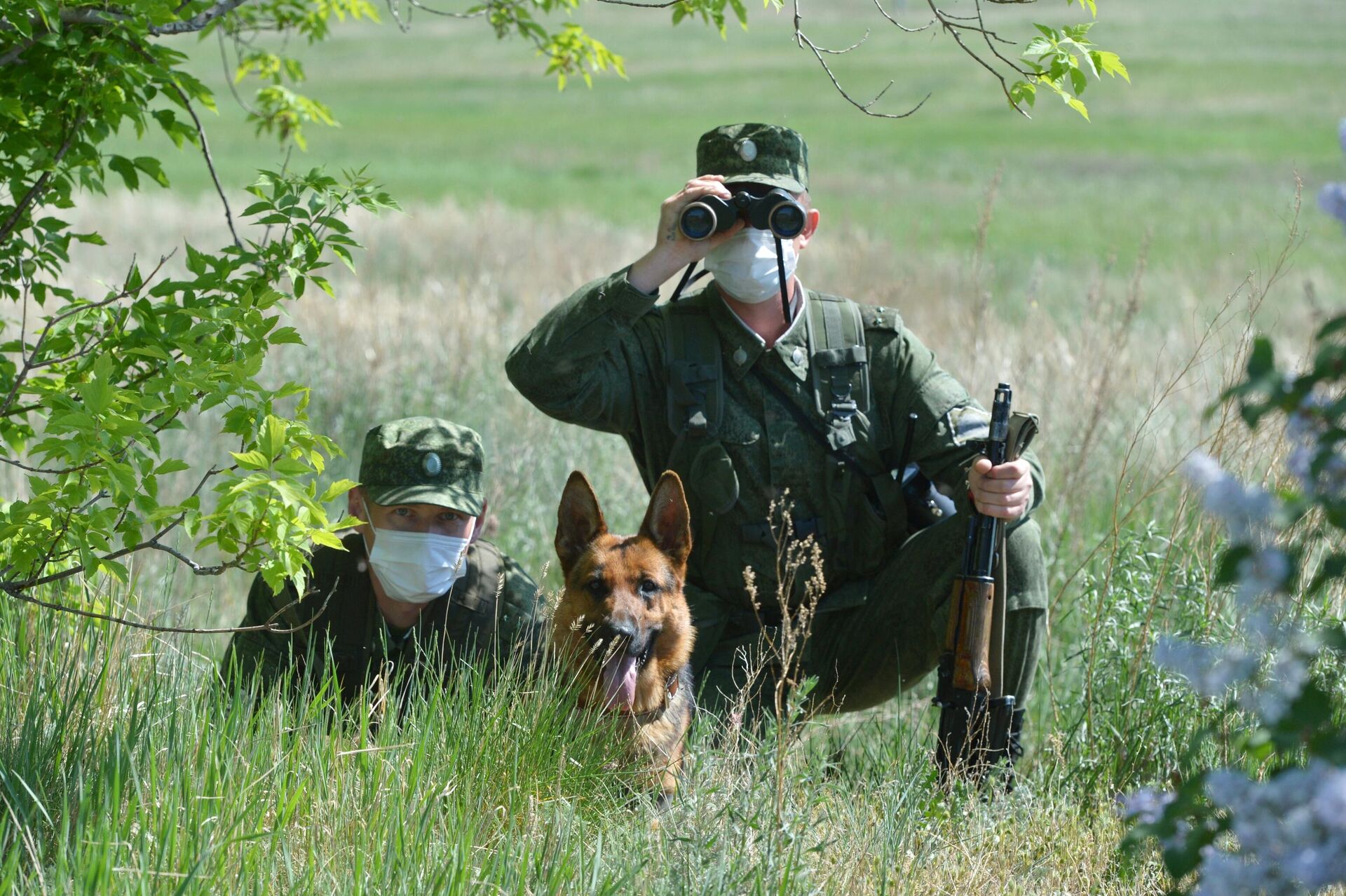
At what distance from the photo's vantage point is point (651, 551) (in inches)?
142

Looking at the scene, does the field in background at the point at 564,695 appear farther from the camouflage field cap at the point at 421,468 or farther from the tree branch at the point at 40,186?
the tree branch at the point at 40,186

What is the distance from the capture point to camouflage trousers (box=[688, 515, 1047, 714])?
3.94 metres

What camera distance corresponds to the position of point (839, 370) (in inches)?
162

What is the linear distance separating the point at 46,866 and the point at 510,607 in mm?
1557

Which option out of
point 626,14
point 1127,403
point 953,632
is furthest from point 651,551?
point 626,14

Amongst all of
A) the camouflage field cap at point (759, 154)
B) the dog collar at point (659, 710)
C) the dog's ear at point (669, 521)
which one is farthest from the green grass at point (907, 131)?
the dog collar at point (659, 710)

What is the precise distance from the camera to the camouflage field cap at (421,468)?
3762 mm

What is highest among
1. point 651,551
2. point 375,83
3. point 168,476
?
point 375,83

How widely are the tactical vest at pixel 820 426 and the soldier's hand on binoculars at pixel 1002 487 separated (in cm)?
54

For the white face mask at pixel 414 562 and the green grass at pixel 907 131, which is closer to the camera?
the white face mask at pixel 414 562

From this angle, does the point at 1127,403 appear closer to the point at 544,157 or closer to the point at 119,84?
the point at 119,84

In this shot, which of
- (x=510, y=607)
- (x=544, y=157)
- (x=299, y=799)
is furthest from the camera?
(x=544, y=157)

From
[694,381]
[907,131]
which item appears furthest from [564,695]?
[907,131]

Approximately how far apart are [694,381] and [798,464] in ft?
1.39
